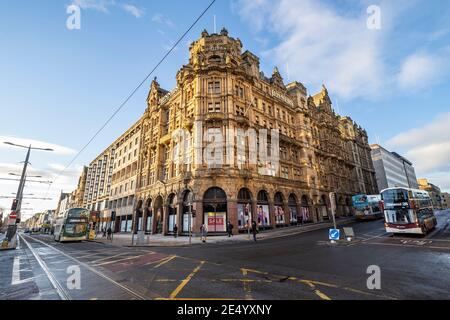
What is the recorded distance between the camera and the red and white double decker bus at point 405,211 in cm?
1762

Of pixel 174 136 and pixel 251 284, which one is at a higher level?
pixel 174 136

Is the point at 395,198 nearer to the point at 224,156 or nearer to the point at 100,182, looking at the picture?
the point at 224,156

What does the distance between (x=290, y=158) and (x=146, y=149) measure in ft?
91.9

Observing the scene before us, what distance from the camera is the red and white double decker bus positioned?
57.8 feet

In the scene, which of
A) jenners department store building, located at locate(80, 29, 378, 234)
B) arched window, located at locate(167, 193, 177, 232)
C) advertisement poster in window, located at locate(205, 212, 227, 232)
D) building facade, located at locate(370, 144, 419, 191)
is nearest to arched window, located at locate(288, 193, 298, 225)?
jenners department store building, located at locate(80, 29, 378, 234)

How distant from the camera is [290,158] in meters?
38.8

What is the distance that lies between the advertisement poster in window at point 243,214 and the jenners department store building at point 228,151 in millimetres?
129

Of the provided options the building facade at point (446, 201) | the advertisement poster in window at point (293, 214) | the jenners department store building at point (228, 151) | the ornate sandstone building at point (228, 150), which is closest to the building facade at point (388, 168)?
the building facade at point (446, 201)

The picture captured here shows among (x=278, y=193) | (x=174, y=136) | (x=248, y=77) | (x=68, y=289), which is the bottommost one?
(x=68, y=289)

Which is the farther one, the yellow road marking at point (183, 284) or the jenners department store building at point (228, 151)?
the jenners department store building at point (228, 151)

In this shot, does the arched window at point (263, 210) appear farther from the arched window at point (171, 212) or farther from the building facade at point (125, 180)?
the building facade at point (125, 180)

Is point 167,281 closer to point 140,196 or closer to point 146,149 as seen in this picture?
point 140,196

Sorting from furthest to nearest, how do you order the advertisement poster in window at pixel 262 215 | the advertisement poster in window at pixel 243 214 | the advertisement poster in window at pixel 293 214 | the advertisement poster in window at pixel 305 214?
the advertisement poster in window at pixel 305 214 → the advertisement poster in window at pixel 293 214 → the advertisement poster in window at pixel 262 215 → the advertisement poster in window at pixel 243 214
